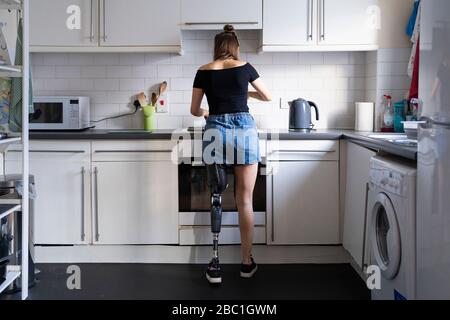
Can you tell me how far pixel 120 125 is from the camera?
14.6ft

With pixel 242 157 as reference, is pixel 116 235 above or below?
below

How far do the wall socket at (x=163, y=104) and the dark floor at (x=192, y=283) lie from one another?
4.04ft

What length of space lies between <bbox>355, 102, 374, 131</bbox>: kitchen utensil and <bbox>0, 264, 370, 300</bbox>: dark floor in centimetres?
103

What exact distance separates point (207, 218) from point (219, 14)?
1454mm

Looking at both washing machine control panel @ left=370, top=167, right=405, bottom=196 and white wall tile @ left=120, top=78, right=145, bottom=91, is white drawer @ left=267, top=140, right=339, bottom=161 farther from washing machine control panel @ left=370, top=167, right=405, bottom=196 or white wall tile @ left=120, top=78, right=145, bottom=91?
white wall tile @ left=120, top=78, right=145, bottom=91

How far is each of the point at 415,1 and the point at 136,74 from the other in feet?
6.93

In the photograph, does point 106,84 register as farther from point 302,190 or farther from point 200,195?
point 302,190

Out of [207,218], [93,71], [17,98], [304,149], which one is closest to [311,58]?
[304,149]

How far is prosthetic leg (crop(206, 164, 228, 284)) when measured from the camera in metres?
3.48

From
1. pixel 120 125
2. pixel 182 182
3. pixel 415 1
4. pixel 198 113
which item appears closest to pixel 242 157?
pixel 198 113

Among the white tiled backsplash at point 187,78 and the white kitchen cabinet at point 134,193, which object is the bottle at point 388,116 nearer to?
the white tiled backsplash at point 187,78

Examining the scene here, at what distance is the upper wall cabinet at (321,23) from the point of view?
4047 millimetres
